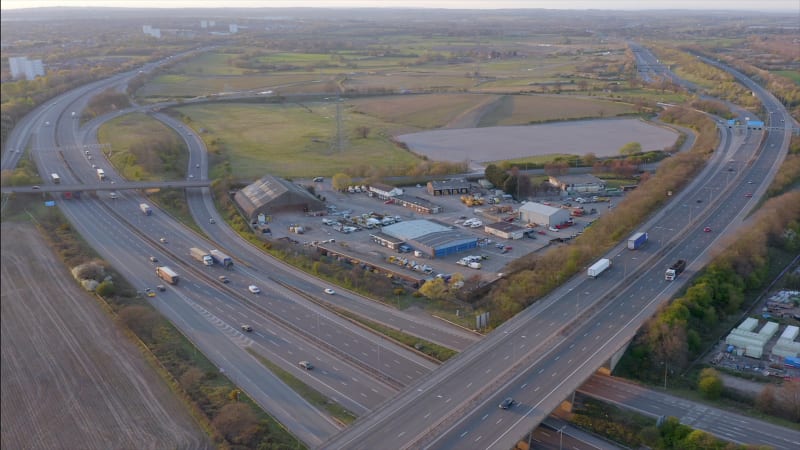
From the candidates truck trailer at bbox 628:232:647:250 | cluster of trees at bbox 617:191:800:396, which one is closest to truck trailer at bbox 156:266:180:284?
cluster of trees at bbox 617:191:800:396

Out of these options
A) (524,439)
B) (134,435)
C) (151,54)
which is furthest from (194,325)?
(151,54)

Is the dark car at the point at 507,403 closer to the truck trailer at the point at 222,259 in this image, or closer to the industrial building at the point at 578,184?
the truck trailer at the point at 222,259

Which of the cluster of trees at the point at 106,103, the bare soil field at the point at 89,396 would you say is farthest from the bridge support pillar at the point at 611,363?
the cluster of trees at the point at 106,103

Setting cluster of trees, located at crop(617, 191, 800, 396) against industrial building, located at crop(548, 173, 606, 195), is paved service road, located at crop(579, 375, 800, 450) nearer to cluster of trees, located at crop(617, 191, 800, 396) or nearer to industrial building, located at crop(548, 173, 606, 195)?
cluster of trees, located at crop(617, 191, 800, 396)

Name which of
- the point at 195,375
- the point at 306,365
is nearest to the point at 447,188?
the point at 306,365

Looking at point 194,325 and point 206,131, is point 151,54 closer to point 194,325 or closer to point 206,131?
point 206,131

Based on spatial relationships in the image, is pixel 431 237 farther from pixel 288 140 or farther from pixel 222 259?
pixel 288 140
